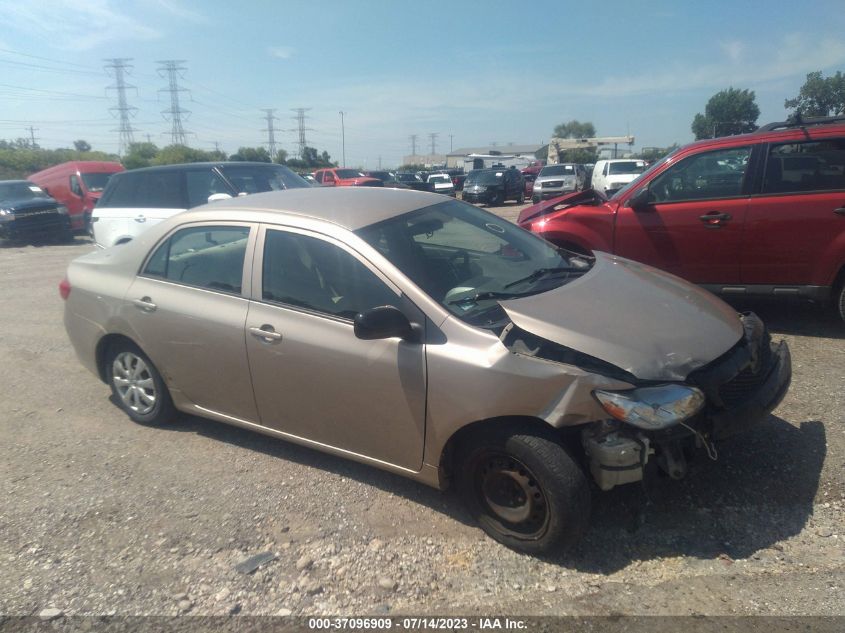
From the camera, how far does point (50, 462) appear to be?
162 inches

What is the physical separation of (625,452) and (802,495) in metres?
1.32

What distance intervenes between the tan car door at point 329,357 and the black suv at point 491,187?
21.5 metres

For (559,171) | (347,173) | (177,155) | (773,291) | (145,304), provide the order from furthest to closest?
(177,155), (347,173), (559,171), (773,291), (145,304)

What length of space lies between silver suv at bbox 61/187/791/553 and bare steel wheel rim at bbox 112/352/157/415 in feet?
0.06

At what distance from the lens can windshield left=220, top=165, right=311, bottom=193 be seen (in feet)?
28.0

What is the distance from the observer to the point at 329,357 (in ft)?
10.9

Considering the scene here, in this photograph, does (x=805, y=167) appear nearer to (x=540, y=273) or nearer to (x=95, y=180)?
(x=540, y=273)

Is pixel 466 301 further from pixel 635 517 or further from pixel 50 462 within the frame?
pixel 50 462

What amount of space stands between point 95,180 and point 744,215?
18530 millimetres

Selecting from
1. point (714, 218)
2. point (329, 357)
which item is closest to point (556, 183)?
point (714, 218)

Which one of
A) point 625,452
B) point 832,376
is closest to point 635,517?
point 625,452

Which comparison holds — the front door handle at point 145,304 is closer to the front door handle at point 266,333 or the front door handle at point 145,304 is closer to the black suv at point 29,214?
the front door handle at point 266,333

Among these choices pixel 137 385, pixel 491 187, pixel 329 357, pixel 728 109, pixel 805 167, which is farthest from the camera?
pixel 728 109

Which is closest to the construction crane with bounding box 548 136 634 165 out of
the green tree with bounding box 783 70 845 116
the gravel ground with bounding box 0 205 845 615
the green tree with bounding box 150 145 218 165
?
the green tree with bounding box 783 70 845 116
